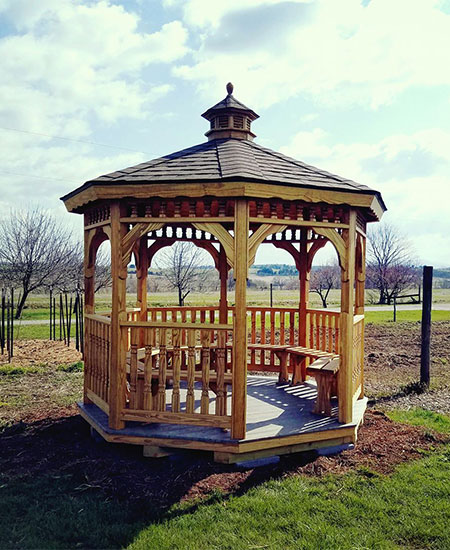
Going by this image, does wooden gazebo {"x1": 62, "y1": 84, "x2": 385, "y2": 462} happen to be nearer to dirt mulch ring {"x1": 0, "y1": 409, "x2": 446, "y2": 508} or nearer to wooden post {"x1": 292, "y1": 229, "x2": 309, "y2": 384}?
dirt mulch ring {"x1": 0, "y1": 409, "x2": 446, "y2": 508}

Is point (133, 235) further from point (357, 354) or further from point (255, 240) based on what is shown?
point (357, 354)

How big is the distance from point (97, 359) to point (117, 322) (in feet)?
3.24

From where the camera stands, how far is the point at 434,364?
10.9 m

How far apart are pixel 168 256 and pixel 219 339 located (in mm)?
20270

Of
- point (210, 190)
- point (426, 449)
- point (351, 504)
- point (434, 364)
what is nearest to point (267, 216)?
point (210, 190)

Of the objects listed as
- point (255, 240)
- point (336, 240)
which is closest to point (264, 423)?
point (255, 240)

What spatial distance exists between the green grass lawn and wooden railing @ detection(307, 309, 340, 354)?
276 cm

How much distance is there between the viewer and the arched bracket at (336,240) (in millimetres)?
5445

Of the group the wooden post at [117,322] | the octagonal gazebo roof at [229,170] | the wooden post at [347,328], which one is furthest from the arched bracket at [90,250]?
the wooden post at [347,328]

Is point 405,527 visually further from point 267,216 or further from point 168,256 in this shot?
point 168,256

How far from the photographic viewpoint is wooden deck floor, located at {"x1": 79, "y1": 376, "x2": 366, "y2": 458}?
4.96 metres

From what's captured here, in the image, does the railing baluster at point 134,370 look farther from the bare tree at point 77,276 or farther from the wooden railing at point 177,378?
the bare tree at point 77,276

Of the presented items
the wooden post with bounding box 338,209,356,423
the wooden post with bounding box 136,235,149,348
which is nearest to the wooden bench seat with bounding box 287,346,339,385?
the wooden post with bounding box 338,209,356,423

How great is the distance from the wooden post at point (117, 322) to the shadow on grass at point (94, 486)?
1.82ft
